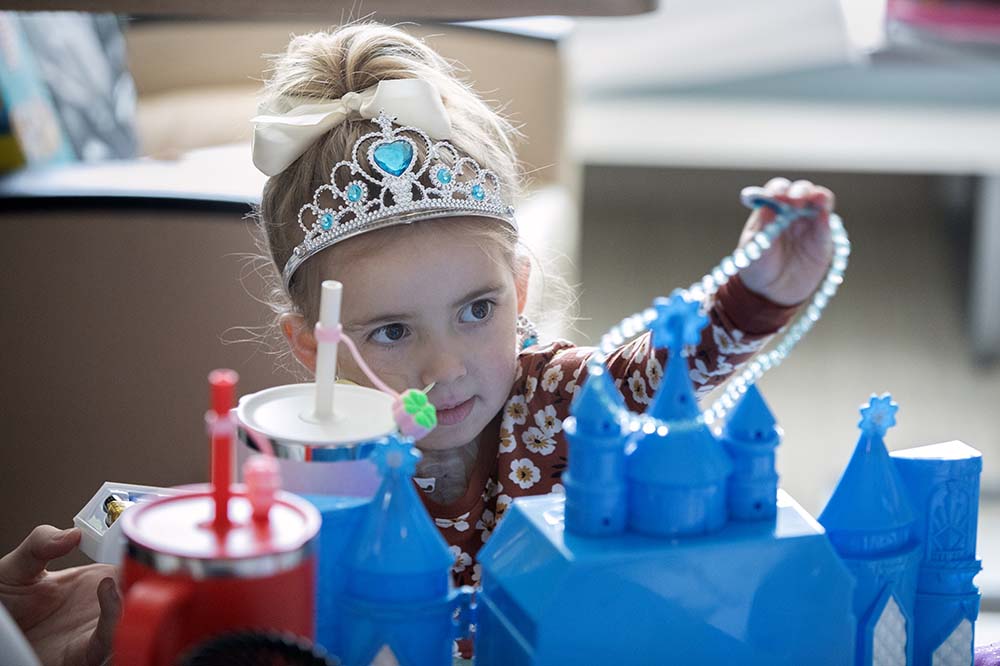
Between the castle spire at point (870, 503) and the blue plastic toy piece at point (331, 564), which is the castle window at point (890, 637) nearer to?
the castle spire at point (870, 503)

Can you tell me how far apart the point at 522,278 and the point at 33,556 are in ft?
1.85

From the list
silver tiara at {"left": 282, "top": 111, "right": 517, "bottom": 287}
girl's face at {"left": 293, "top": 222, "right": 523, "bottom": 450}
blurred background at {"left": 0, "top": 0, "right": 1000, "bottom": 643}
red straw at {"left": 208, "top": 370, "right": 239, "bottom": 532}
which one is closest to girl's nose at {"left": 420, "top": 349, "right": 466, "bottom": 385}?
girl's face at {"left": 293, "top": 222, "right": 523, "bottom": 450}

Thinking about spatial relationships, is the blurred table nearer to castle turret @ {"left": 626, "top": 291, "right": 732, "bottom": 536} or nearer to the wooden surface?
the wooden surface

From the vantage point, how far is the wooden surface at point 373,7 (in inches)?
36.8

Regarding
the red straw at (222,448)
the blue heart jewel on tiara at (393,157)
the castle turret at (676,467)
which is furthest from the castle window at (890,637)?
the blue heart jewel on tiara at (393,157)

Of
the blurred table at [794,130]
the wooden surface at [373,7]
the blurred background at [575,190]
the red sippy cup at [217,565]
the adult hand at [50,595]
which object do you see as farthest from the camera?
the blurred table at [794,130]

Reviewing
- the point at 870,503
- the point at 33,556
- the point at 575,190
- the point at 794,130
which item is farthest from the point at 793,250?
the point at 794,130

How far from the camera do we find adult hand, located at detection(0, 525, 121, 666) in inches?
32.8

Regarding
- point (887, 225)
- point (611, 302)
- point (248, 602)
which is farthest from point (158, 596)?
point (887, 225)

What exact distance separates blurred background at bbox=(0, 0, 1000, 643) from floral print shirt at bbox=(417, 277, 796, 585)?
287mm

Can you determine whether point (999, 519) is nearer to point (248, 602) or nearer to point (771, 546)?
point (771, 546)

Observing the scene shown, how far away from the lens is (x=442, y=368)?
105 centimetres

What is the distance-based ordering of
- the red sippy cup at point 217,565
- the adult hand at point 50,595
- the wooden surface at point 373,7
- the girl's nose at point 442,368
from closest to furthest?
the red sippy cup at point 217,565
the adult hand at point 50,595
the wooden surface at point 373,7
the girl's nose at point 442,368

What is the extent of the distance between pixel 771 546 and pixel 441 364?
1.49ft
